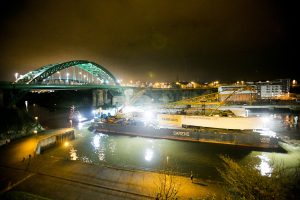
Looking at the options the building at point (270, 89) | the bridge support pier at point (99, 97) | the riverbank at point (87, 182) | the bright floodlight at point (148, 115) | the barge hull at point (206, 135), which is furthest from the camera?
the building at point (270, 89)

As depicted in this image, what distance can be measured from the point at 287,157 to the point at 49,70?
59.0 metres

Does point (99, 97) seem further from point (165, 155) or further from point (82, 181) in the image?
point (82, 181)

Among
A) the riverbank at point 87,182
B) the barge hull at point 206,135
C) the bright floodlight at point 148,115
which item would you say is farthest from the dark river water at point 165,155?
the bright floodlight at point 148,115

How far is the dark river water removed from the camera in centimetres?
1914

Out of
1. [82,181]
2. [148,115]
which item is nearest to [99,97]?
[148,115]

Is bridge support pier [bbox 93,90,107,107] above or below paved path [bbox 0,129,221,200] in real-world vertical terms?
Result: above

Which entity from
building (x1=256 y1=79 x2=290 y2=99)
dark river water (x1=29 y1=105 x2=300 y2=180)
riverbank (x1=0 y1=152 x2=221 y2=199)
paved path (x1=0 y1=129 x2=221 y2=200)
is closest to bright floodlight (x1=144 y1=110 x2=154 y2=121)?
dark river water (x1=29 y1=105 x2=300 y2=180)

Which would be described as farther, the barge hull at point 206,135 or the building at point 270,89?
the building at point 270,89

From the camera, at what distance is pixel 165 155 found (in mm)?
22547

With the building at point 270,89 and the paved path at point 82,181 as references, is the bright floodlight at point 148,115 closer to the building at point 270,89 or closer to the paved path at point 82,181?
the paved path at point 82,181

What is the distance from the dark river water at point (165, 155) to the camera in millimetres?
19136

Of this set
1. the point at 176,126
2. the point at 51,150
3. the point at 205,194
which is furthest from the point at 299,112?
the point at 51,150

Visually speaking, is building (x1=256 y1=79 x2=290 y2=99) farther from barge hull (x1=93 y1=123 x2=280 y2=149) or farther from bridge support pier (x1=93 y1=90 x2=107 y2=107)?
barge hull (x1=93 y1=123 x2=280 y2=149)

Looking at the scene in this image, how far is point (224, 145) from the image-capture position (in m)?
25.2
